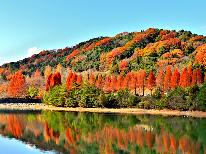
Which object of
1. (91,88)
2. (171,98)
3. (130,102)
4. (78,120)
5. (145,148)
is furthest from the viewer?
(91,88)

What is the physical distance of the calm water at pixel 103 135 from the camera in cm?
4222

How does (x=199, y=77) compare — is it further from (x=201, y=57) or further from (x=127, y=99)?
(x=201, y=57)

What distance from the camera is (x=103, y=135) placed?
52.2m

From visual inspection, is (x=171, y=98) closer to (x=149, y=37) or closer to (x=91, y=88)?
(x=91, y=88)

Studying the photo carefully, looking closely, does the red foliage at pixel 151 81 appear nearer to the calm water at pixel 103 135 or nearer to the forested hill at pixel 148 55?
the forested hill at pixel 148 55

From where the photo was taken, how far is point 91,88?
93.3 metres

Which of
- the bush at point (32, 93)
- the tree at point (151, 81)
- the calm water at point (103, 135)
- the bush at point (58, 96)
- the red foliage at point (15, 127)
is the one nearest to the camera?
the calm water at point (103, 135)

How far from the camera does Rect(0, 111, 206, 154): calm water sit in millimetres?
42219

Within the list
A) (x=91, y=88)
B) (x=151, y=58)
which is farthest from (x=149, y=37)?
(x=91, y=88)

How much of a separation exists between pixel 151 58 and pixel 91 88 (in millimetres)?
54475

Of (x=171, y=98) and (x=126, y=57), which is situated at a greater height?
(x=126, y=57)

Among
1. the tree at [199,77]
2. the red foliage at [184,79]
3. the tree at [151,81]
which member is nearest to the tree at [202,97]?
the red foliage at [184,79]

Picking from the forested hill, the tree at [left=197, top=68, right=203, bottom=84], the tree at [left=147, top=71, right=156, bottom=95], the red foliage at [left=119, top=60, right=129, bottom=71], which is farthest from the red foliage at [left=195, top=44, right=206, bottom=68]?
the tree at [left=147, top=71, right=156, bottom=95]

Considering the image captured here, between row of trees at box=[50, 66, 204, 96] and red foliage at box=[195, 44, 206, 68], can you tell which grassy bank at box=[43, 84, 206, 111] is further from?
red foliage at box=[195, 44, 206, 68]
